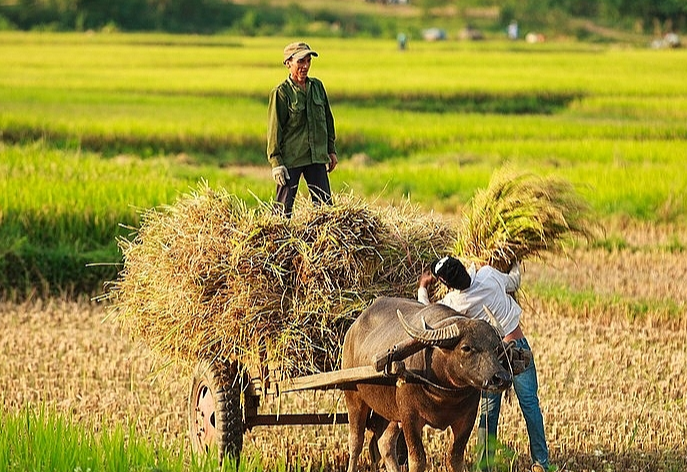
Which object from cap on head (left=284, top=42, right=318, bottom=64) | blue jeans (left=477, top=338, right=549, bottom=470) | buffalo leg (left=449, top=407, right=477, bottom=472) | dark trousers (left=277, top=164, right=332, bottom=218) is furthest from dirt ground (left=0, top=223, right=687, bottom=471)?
cap on head (left=284, top=42, right=318, bottom=64)

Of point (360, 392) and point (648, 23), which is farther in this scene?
point (648, 23)

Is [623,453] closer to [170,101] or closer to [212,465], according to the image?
[212,465]

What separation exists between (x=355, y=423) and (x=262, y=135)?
16210 millimetres

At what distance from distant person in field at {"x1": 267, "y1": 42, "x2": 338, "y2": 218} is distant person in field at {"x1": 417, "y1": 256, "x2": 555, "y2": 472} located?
1.61 metres

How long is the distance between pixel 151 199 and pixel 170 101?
15.1 m

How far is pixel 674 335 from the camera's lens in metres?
9.44

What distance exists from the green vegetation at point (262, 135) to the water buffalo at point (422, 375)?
4.82 feet

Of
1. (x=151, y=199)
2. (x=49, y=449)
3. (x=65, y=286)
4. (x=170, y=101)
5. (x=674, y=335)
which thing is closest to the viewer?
(x=49, y=449)

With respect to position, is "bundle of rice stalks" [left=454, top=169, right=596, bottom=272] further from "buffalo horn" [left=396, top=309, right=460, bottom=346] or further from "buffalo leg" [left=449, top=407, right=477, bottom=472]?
"buffalo horn" [left=396, top=309, right=460, bottom=346]

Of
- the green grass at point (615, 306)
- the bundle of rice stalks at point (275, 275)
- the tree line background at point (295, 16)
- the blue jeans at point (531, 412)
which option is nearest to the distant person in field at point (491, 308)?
the blue jeans at point (531, 412)

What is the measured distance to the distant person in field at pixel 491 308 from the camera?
5.30m

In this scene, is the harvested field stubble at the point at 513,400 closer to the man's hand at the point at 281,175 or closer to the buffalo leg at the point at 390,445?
the buffalo leg at the point at 390,445

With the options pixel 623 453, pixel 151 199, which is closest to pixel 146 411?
pixel 623 453

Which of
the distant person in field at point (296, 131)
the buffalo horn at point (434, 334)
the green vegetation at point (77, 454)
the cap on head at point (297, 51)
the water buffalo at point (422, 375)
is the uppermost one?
the cap on head at point (297, 51)
